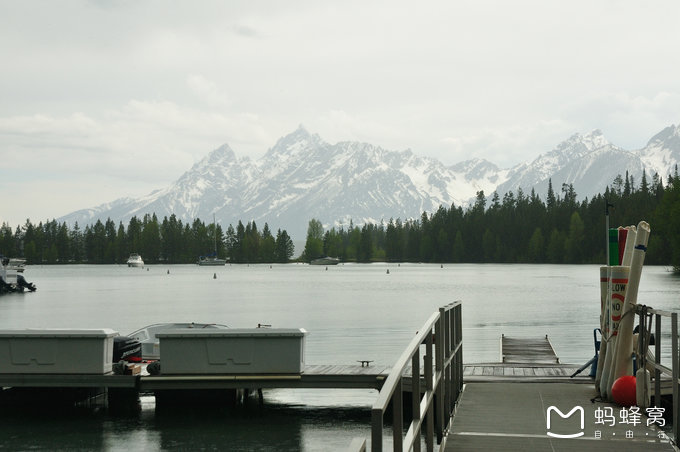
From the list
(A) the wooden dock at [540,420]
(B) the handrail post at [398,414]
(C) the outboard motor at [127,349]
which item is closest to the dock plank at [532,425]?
(A) the wooden dock at [540,420]

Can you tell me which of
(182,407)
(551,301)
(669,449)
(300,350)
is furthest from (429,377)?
(551,301)

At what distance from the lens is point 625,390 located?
35.7 feet

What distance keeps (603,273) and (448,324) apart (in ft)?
8.72

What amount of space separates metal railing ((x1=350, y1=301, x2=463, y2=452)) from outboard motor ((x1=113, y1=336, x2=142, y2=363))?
35.7ft

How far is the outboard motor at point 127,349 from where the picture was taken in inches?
827

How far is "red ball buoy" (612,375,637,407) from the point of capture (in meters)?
10.8

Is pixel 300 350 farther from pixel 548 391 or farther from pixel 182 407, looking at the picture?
pixel 548 391

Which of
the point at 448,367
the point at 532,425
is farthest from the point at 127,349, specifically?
the point at 532,425

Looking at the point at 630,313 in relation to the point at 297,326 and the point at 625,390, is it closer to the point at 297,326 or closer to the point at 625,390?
the point at 625,390

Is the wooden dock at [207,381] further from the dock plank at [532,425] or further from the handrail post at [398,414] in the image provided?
the handrail post at [398,414]

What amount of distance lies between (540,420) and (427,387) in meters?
3.29

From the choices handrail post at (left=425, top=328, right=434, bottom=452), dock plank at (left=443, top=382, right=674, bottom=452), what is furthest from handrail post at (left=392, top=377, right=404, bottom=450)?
dock plank at (left=443, top=382, right=674, bottom=452)

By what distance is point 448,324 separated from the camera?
10.6 metres

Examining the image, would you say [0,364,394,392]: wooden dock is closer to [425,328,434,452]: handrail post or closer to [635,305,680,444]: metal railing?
[635,305,680,444]: metal railing
